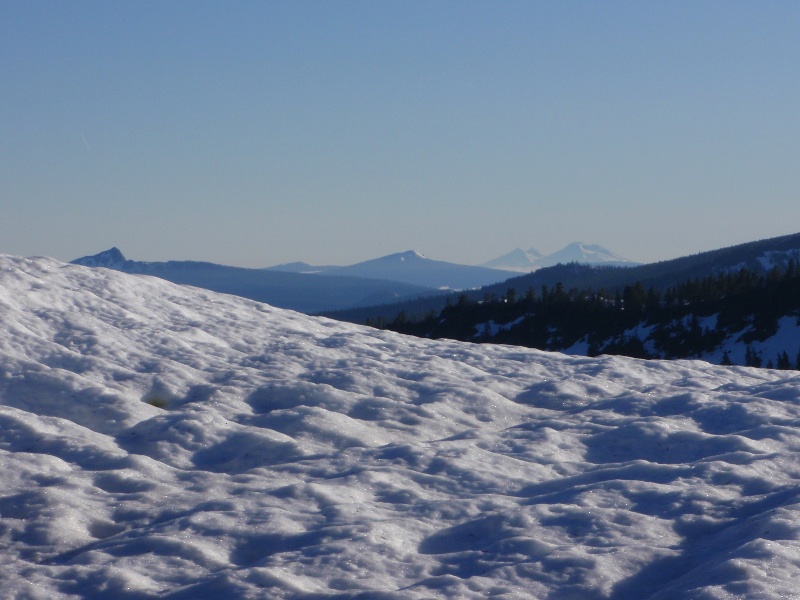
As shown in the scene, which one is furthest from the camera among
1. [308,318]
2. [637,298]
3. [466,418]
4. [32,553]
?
[637,298]

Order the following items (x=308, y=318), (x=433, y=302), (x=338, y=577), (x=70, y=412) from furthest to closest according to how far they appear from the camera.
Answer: (x=433, y=302)
(x=308, y=318)
(x=70, y=412)
(x=338, y=577)

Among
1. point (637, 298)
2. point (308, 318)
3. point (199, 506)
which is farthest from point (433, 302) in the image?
point (199, 506)

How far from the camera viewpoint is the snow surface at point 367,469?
6652 millimetres

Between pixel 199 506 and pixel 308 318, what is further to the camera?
pixel 308 318

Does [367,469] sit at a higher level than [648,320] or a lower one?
lower

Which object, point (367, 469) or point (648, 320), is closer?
point (367, 469)

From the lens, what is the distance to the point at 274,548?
720cm

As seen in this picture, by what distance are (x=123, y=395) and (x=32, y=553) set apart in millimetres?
4189

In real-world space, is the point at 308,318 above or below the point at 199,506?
above

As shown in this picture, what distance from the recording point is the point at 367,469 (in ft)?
29.8

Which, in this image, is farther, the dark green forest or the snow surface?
the dark green forest

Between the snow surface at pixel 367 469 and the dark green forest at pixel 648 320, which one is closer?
the snow surface at pixel 367 469

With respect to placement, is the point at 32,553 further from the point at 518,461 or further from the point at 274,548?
the point at 518,461

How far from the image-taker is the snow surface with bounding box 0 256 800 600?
21.8 ft
